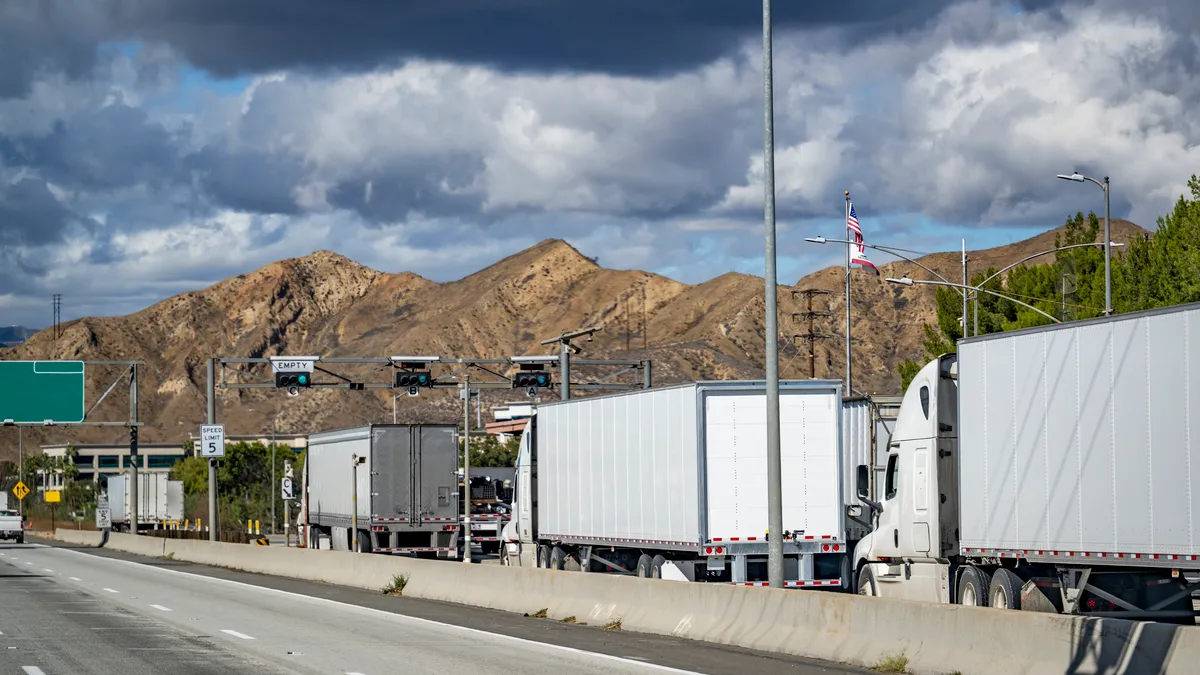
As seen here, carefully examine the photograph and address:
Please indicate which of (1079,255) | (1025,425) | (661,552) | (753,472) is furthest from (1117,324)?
(1079,255)

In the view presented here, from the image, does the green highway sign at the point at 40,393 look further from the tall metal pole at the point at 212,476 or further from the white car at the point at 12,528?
the white car at the point at 12,528

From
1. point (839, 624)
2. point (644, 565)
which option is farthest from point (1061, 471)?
point (644, 565)

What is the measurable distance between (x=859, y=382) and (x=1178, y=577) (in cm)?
14702

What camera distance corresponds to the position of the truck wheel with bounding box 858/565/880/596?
2378 centimetres

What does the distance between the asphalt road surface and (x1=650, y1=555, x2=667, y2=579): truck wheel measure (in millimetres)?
2986

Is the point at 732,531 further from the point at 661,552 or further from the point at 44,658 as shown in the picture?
the point at 44,658

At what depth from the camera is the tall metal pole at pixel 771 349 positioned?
19172 mm

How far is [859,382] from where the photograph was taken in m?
163

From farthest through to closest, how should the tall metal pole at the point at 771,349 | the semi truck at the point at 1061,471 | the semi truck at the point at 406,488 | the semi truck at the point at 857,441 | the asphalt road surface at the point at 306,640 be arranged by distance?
the semi truck at the point at 406,488, the semi truck at the point at 857,441, the tall metal pole at the point at 771,349, the asphalt road surface at the point at 306,640, the semi truck at the point at 1061,471

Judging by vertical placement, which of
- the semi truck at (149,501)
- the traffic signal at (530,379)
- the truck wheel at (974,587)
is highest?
the traffic signal at (530,379)

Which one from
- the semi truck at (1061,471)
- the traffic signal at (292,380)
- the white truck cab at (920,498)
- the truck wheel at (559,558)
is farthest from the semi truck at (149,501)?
the semi truck at (1061,471)

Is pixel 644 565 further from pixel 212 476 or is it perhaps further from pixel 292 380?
pixel 292 380

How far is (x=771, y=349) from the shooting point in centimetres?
1972

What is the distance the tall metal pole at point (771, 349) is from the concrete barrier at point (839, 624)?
1.86ft
